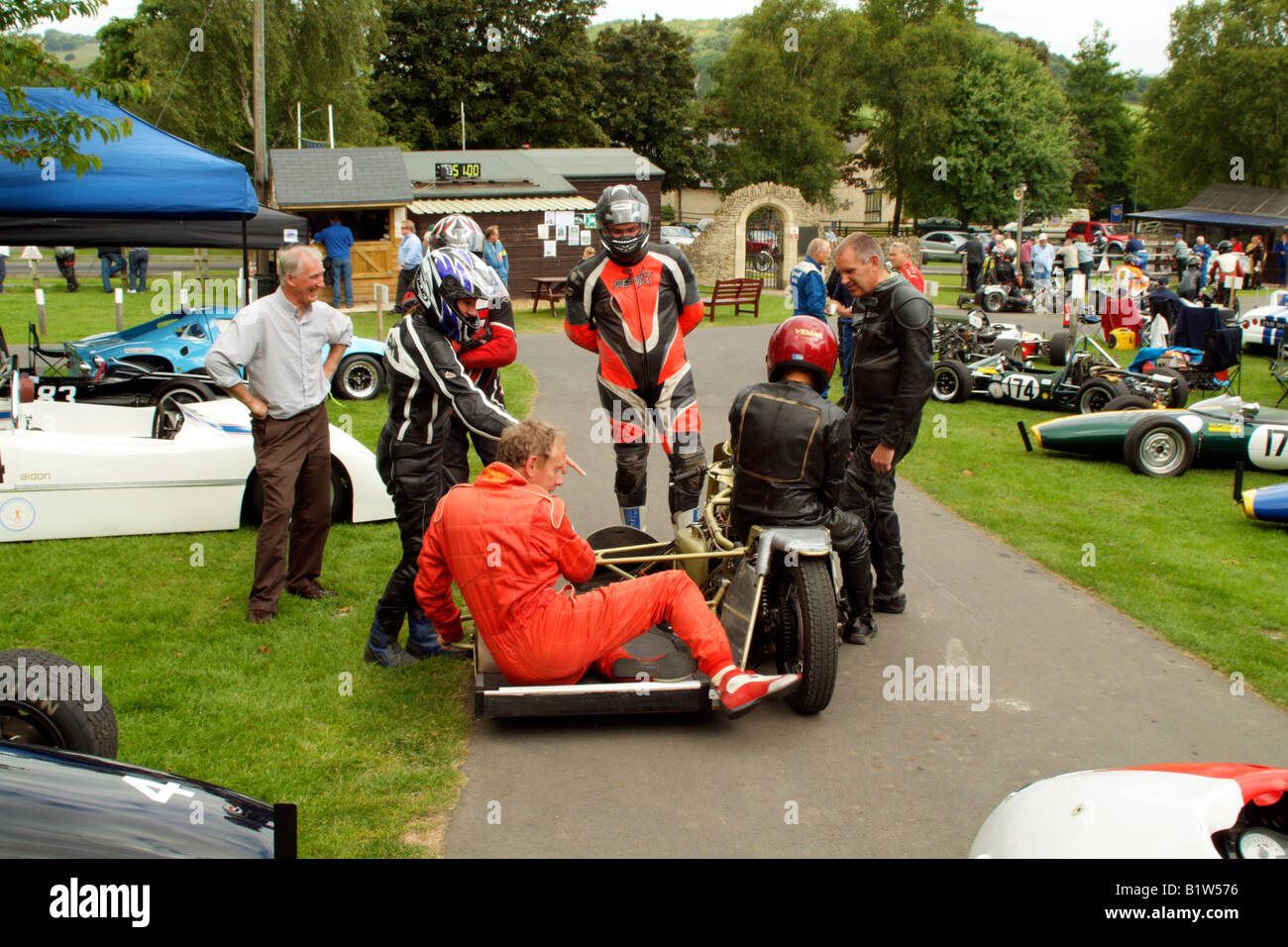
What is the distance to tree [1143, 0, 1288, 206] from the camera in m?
51.7

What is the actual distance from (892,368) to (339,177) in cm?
2412

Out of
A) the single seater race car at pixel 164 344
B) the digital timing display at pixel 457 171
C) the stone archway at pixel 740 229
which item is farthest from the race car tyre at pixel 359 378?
the stone archway at pixel 740 229

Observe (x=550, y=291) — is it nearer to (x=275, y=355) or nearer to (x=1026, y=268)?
(x=1026, y=268)

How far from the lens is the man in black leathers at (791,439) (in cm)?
522

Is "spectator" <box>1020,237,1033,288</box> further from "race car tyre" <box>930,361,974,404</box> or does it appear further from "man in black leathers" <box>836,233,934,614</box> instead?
"man in black leathers" <box>836,233,934,614</box>

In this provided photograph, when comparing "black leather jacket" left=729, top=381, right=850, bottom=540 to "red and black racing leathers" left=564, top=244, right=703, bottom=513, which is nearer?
"black leather jacket" left=729, top=381, right=850, bottom=540

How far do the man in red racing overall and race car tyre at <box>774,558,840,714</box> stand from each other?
18 centimetres

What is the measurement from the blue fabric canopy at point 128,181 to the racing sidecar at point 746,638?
→ 5.82 metres

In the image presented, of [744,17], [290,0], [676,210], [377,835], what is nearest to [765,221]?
[290,0]

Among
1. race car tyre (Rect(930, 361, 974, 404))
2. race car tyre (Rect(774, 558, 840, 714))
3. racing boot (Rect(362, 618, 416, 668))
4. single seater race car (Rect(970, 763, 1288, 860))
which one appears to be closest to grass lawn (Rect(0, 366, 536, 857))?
racing boot (Rect(362, 618, 416, 668))

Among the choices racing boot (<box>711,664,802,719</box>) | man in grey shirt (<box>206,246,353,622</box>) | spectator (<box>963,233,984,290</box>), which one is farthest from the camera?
spectator (<box>963,233,984,290</box>)

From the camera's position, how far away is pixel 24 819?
284cm

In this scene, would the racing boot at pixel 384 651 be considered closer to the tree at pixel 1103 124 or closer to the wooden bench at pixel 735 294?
the wooden bench at pixel 735 294

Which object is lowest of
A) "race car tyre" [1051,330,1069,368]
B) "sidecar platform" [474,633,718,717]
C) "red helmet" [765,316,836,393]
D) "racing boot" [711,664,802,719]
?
"sidecar platform" [474,633,718,717]
